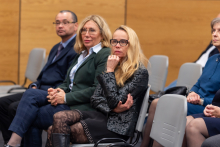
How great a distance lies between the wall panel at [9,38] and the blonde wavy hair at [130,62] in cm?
325

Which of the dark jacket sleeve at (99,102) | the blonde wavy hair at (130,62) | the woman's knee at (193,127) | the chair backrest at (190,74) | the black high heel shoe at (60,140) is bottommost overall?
the black high heel shoe at (60,140)

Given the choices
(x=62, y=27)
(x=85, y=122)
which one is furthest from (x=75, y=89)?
(x=62, y=27)

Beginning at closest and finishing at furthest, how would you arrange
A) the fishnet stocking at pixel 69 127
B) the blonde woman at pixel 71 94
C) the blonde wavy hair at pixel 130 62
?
the fishnet stocking at pixel 69 127 < the blonde wavy hair at pixel 130 62 < the blonde woman at pixel 71 94

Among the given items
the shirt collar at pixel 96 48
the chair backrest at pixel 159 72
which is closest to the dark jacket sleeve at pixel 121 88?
the shirt collar at pixel 96 48

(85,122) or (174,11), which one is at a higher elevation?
(174,11)

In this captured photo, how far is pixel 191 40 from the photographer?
16.0 feet

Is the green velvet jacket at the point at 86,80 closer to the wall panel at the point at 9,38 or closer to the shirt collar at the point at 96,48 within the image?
the shirt collar at the point at 96,48

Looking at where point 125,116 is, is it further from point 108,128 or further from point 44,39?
point 44,39

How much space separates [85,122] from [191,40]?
349 cm

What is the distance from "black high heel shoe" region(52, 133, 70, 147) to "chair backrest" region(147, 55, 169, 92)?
1.58 m

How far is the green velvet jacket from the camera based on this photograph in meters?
2.19

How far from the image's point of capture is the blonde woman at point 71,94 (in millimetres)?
2160

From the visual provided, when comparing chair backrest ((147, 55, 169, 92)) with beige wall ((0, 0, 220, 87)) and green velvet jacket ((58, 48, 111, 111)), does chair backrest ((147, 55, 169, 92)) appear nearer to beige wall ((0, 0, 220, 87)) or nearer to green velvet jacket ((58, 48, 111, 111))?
green velvet jacket ((58, 48, 111, 111))

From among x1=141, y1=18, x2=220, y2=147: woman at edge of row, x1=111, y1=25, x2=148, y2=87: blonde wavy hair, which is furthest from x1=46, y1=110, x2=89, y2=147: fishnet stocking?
x1=141, y1=18, x2=220, y2=147: woman at edge of row
